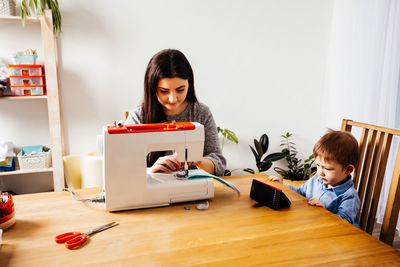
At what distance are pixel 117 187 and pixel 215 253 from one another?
0.45 meters

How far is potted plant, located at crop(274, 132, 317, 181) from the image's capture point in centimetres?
318

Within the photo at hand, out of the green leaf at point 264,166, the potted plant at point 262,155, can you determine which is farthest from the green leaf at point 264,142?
the green leaf at point 264,166

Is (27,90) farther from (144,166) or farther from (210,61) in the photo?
(144,166)

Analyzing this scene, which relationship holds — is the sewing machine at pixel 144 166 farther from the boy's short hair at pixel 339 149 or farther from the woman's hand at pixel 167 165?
the boy's short hair at pixel 339 149

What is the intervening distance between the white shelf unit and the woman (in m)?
1.08

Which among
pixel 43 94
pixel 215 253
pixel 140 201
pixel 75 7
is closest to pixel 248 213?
pixel 215 253

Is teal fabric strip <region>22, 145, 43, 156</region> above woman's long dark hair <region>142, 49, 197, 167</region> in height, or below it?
below

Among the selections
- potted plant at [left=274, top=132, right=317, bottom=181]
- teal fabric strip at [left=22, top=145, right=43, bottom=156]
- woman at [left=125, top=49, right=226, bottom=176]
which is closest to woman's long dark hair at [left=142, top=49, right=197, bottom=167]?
woman at [left=125, top=49, right=226, bottom=176]

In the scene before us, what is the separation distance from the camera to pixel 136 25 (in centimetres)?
273

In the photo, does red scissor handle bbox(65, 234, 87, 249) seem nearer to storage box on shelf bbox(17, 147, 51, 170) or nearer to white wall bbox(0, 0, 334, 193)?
storage box on shelf bbox(17, 147, 51, 170)

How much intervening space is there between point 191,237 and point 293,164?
269 centimetres

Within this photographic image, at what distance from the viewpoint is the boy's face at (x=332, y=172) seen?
1379 mm

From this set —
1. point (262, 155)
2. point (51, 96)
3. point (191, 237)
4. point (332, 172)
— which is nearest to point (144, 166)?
point (191, 237)

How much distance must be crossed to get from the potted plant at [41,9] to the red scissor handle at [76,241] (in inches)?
78.8
